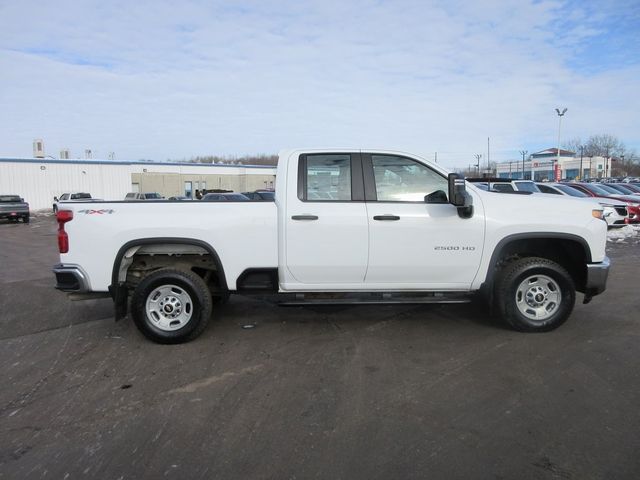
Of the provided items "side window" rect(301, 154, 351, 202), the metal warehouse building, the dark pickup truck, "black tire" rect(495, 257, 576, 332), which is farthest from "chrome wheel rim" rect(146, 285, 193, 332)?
the metal warehouse building

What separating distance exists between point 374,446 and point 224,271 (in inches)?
107

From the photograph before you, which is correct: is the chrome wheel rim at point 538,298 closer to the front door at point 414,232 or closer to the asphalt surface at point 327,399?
the asphalt surface at point 327,399

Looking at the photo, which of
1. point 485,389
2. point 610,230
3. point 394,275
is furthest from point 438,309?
point 610,230

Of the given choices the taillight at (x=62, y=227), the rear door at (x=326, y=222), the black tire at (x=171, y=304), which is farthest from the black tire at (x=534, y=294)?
the taillight at (x=62, y=227)

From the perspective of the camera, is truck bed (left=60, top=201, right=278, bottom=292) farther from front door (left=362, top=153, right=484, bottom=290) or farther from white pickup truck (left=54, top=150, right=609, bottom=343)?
front door (left=362, top=153, right=484, bottom=290)

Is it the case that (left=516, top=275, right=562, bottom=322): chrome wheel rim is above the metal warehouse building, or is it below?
below

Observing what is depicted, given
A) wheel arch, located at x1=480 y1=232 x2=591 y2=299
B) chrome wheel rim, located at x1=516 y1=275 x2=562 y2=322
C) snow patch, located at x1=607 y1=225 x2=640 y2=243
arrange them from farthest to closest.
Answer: snow patch, located at x1=607 y1=225 x2=640 y2=243, chrome wheel rim, located at x1=516 y1=275 x2=562 y2=322, wheel arch, located at x1=480 y1=232 x2=591 y2=299

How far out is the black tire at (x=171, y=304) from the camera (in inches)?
211

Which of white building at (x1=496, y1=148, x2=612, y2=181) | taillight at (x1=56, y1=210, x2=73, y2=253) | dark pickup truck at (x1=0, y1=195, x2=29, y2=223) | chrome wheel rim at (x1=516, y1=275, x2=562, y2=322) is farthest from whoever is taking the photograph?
white building at (x1=496, y1=148, x2=612, y2=181)

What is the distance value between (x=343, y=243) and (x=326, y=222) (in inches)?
11.4

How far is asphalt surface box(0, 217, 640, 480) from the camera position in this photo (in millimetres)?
3139

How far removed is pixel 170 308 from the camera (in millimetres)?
5480

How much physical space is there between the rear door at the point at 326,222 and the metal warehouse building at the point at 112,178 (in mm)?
35062

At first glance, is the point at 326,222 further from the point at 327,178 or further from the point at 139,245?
the point at 139,245
